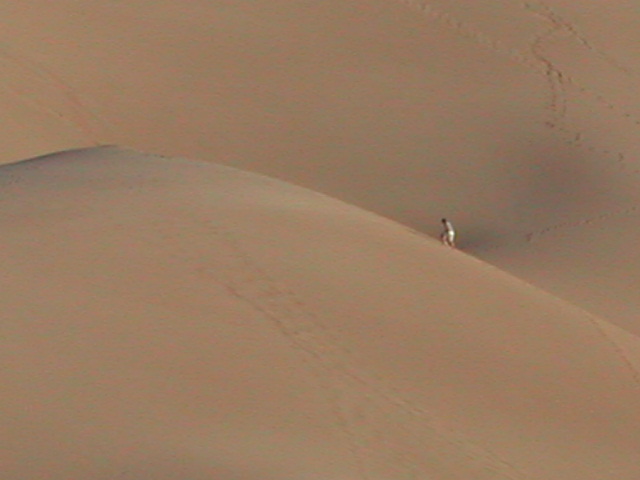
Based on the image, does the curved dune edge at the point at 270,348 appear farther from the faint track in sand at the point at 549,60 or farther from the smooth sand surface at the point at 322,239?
the faint track in sand at the point at 549,60

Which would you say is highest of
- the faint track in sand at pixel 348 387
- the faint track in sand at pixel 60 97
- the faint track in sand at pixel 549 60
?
the faint track in sand at pixel 549 60

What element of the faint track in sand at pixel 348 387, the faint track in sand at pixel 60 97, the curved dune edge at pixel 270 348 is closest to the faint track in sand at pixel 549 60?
the faint track in sand at pixel 60 97

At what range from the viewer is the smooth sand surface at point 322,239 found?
751 centimetres

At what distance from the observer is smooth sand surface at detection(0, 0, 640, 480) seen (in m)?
7.51

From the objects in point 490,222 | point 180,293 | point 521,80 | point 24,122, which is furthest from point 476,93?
point 180,293

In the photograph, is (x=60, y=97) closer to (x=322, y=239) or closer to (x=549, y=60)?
(x=549, y=60)

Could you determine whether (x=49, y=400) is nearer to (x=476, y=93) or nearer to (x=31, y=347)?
(x=31, y=347)

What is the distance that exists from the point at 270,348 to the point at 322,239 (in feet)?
5.67

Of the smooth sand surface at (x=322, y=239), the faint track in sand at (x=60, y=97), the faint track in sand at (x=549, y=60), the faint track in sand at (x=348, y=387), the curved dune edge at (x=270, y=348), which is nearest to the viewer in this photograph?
the curved dune edge at (x=270, y=348)

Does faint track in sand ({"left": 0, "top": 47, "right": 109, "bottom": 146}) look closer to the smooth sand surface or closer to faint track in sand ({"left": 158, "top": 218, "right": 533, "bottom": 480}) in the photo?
the smooth sand surface

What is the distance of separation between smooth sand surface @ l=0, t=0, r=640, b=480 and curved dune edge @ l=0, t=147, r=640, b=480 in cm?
2

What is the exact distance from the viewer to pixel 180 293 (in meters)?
8.47

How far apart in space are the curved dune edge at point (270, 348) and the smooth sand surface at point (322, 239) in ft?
0.06

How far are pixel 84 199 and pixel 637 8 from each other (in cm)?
1123
